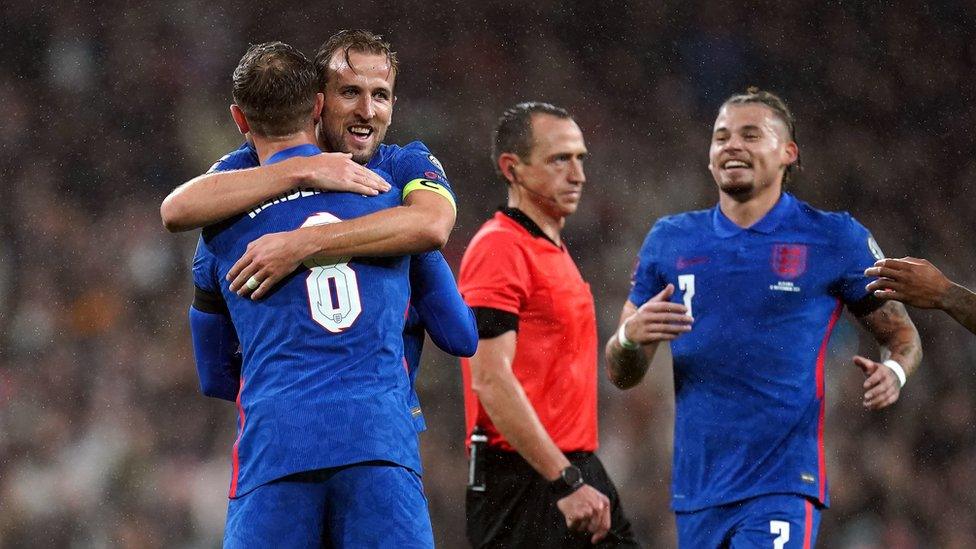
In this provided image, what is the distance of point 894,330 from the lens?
434cm

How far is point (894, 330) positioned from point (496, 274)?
1480 mm

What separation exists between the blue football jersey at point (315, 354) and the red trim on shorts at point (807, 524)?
1842mm

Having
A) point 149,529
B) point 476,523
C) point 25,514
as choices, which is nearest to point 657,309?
point 476,523

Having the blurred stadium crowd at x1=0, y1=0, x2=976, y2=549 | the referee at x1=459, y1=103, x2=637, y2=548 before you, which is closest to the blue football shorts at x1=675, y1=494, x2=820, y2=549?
the referee at x1=459, y1=103, x2=637, y2=548

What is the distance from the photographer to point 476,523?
4461mm

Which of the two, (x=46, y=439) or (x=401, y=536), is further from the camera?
(x=46, y=439)

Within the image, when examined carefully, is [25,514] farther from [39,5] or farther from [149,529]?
[39,5]

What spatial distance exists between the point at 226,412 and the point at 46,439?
132 centimetres

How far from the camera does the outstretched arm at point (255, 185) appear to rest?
2838 millimetres

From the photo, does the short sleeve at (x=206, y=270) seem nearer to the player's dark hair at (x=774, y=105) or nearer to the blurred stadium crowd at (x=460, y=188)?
the player's dark hair at (x=774, y=105)

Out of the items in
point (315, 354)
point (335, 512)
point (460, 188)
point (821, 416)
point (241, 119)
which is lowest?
point (335, 512)

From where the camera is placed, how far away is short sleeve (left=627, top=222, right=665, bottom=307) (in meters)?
4.63

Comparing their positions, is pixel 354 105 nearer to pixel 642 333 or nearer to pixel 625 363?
pixel 642 333

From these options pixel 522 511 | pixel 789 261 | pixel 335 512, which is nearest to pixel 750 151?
pixel 789 261
